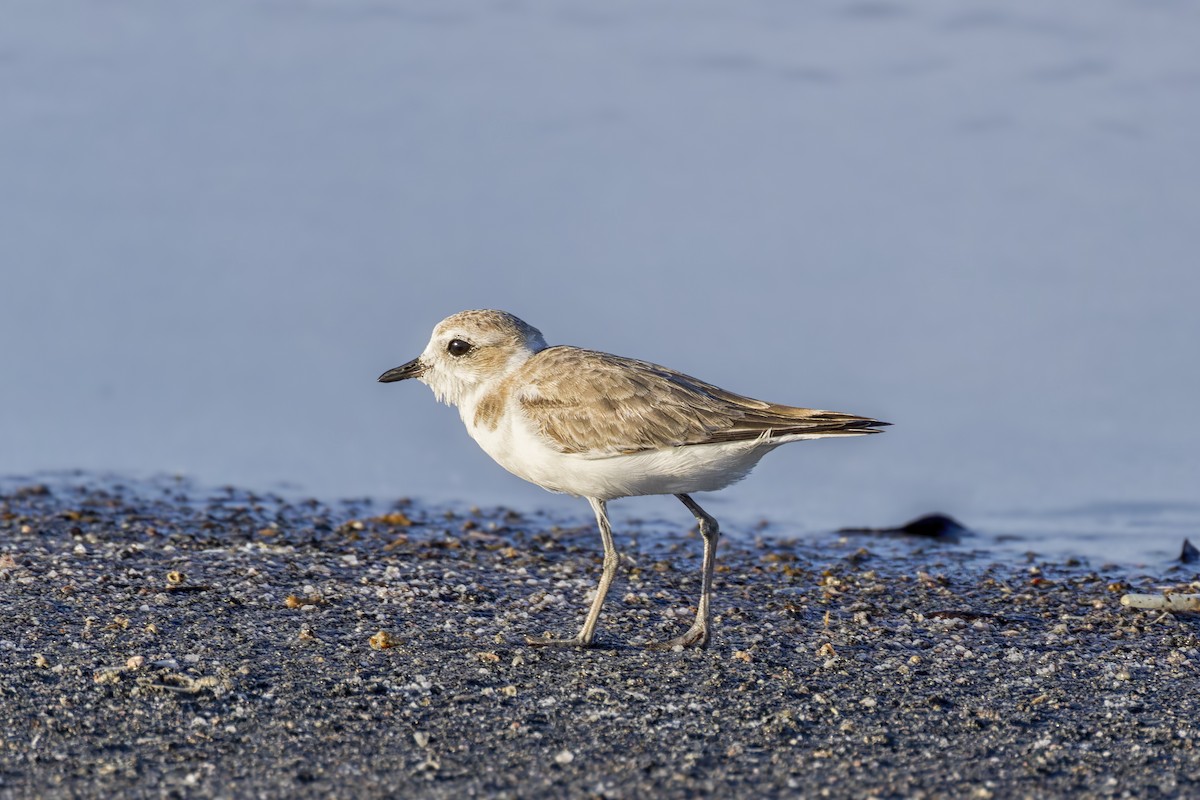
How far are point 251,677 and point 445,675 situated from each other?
2.62 feet

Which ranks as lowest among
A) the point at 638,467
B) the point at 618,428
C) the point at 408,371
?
the point at 638,467

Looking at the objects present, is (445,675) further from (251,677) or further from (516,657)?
(251,677)

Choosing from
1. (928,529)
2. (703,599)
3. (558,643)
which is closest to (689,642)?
(703,599)

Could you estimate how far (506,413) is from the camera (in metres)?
6.91

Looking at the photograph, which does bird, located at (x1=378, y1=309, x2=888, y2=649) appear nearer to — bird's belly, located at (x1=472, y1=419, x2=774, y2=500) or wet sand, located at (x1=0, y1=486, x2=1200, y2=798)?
bird's belly, located at (x1=472, y1=419, x2=774, y2=500)

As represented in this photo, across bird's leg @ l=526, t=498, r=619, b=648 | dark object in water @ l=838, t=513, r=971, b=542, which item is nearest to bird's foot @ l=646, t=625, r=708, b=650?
bird's leg @ l=526, t=498, r=619, b=648

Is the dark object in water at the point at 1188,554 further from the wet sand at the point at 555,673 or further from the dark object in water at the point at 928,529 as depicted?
the dark object in water at the point at 928,529

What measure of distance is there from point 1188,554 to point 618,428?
15.3 feet

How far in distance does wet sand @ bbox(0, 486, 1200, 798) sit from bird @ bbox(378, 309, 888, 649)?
0.60 metres

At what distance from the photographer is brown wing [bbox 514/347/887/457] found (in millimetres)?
6535

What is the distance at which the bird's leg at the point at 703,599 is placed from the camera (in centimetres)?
671

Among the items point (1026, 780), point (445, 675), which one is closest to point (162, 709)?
point (445, 675)

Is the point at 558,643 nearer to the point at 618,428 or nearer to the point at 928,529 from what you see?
the point at 618,428

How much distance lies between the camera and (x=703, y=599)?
22.4 ft
